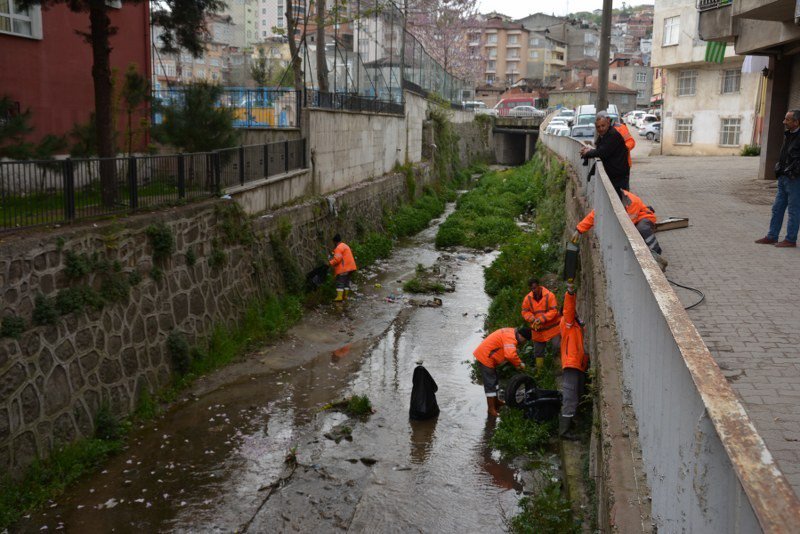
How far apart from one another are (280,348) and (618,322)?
324 inches

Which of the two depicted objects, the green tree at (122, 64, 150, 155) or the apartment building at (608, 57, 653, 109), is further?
the apartment building at (608, 57, 653, 109)

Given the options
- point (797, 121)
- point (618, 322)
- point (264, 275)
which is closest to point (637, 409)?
point (618, 322)

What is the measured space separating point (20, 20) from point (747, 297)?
14140mm

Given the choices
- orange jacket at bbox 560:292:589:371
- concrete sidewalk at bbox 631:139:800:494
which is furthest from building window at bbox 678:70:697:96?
orange jacket at bbox 560:292:589:371

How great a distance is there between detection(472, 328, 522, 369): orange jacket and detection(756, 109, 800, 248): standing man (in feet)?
12.7

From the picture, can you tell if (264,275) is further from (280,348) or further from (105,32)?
(105,32)

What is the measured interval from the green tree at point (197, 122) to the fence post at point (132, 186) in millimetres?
4381

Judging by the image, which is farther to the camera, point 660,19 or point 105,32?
point 660,19

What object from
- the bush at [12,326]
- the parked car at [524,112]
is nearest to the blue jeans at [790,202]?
the bush at [12,326]

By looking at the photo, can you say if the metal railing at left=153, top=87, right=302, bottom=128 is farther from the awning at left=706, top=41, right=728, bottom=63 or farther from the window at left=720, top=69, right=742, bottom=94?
the window at left=720, top=69, right=742, bottom=94

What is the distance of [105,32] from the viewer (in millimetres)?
12984

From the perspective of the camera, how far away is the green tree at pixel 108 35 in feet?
39.0

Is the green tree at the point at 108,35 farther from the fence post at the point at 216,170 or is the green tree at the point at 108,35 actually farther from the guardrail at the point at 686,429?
the guardrail at the point at 686,429

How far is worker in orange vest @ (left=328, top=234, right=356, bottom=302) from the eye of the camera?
1697 cm
